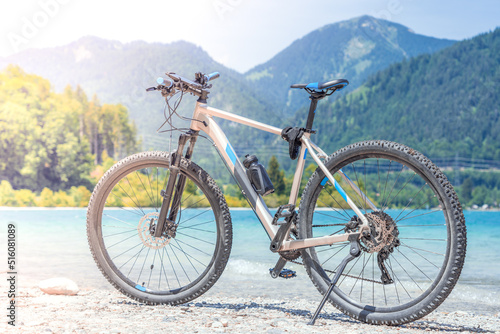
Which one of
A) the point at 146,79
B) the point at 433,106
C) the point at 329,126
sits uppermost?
the point at 433,106

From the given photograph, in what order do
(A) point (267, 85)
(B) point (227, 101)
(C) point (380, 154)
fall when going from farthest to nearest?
1. (A) point (267, 85)
2. (B) point (227, 101)
3. (C) point (380, 154)

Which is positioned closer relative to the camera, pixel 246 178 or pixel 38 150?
pixel 246 178

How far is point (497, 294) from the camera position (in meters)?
8.88

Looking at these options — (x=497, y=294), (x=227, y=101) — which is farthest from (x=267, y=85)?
(x=497, y=294)

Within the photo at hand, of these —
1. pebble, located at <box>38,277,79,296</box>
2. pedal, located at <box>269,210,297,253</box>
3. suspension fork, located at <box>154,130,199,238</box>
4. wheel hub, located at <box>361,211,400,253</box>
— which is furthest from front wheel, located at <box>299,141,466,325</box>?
pebble, located at <box>38,277,79,296</box>

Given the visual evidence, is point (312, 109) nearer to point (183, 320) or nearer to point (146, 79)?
point (183, 320)

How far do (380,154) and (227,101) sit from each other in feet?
427

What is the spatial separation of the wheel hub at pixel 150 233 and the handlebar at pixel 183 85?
1101 mm

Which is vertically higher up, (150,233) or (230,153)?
(230,153)

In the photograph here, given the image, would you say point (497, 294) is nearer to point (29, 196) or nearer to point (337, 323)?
point (337, 323)

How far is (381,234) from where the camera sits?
3.93m

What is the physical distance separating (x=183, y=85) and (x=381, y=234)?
207cm

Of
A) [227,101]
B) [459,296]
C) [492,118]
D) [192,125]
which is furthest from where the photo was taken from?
[492,118]

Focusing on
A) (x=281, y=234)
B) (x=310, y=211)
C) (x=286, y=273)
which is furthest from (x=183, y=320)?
(x=310, y=211)
